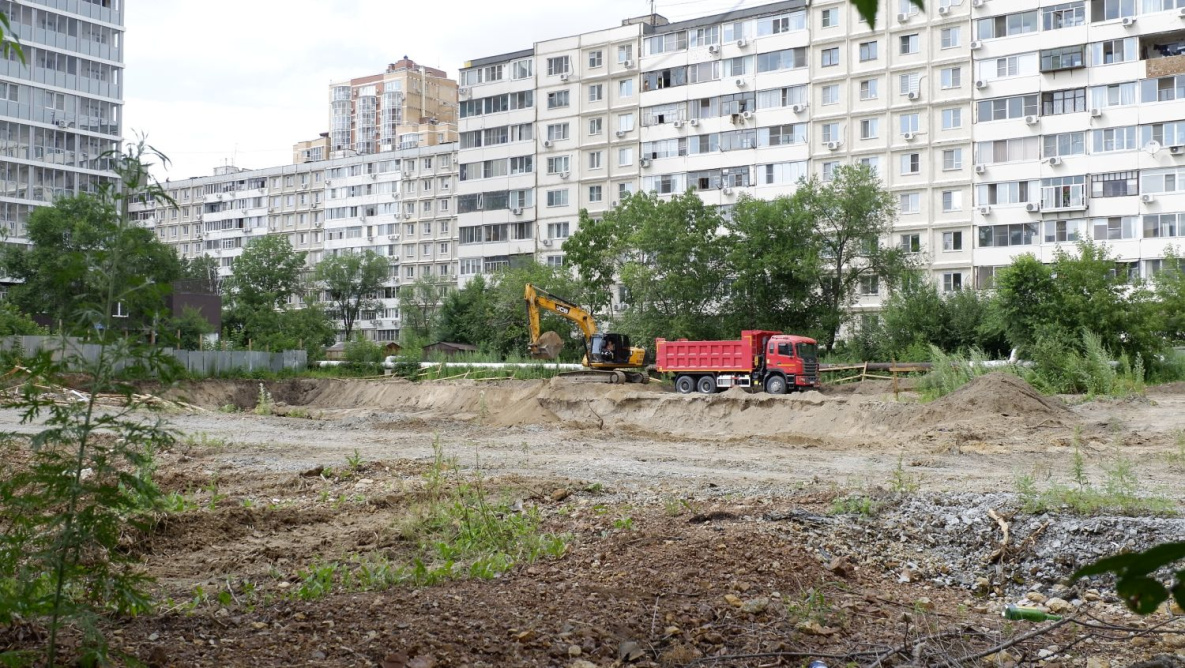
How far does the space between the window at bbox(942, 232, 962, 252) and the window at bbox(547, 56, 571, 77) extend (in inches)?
1240

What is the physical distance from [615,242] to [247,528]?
51706 mm

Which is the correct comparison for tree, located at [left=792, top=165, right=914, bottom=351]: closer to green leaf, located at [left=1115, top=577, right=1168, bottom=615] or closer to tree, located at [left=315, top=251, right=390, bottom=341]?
green leaf, located at [left=1115, top=577, right=1168, bottom=615]

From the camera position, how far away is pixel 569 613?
21.5ft

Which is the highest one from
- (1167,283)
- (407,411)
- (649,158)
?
(649,158)

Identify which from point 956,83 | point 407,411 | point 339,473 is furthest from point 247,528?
point 956,83

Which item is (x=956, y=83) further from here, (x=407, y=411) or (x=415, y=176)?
(x=415, y=176)

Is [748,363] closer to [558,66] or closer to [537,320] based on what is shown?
[537,320]

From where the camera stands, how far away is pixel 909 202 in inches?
2660

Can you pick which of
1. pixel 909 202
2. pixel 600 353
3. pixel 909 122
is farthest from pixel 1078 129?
pixel 600 353

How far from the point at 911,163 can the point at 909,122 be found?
8.66ft

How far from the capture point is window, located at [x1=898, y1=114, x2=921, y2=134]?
221ft

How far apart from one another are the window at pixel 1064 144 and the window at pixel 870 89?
11247 millimetres

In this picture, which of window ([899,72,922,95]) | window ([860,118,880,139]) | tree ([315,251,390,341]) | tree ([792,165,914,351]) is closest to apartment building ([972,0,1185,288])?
window ([899,72,922,95])

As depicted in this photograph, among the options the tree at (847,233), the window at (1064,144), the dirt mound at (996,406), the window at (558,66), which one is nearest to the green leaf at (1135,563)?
the dirt mound at (996,406)
